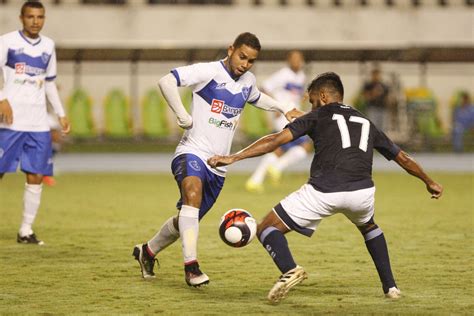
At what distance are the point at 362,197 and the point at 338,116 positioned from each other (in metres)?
0.62

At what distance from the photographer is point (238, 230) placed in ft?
27.6

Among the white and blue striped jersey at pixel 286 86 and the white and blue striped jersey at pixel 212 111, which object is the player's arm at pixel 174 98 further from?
the white and blue striped jersey at pixel 286 86

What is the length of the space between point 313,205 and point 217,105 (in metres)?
1.49

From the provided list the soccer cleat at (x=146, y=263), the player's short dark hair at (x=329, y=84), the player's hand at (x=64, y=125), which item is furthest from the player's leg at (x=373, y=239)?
the player's hand at (x=64, y=125)

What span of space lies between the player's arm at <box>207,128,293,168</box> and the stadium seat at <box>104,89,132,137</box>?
2433 centimetres

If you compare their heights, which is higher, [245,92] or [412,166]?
[245,92]

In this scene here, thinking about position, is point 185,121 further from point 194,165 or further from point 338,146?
point 338,146

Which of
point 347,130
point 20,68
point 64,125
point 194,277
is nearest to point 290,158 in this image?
point 64,125

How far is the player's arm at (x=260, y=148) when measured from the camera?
8070 mm

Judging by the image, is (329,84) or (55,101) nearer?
(329,84)

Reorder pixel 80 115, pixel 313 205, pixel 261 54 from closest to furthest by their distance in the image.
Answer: pixel 313 205 < pixel 80 115 < pixel 261 54

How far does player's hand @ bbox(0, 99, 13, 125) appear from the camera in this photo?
11438 millimetres

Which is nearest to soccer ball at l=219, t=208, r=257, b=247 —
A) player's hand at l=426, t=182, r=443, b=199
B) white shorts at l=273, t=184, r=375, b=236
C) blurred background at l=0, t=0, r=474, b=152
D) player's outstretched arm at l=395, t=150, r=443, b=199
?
white shorts at l=273, t=184, r=375, b=236

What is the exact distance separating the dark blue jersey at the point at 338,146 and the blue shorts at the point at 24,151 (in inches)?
166
